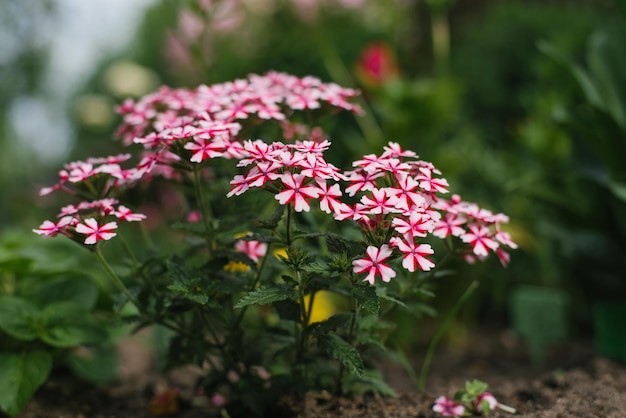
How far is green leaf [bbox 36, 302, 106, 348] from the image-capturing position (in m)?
1.61

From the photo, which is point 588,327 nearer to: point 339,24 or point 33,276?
point 33,276

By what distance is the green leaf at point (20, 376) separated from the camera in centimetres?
148

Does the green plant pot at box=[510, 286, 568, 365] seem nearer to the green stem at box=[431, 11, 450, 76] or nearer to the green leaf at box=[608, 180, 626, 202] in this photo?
the green leaf at box=[608, 180, 626, 202]

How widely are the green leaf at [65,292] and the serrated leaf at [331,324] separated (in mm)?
775

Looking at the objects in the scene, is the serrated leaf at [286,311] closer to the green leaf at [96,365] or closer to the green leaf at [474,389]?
the green leaf at [474,389]

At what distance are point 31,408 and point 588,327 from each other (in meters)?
1.93

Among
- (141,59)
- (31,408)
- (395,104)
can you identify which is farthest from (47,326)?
(141,59)

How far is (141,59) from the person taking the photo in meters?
7.47

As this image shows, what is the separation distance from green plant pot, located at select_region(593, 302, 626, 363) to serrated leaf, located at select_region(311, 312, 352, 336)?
1001 millimetres

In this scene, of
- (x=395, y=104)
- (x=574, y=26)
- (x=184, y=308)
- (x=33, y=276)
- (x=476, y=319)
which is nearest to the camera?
(x=184, y=308)

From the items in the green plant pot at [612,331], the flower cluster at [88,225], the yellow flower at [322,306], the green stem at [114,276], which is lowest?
the green stem at [114,276]

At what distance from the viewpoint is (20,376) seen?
5.05 ft

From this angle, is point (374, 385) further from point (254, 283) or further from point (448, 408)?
point (254, 283)

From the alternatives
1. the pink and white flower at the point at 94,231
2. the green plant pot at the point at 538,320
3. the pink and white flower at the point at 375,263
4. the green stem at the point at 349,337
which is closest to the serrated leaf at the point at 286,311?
the green stem at the point at 349,337
